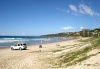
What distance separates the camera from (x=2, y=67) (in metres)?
19.5

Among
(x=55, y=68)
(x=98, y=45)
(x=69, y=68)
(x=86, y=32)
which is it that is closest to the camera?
(x=69, y=68)

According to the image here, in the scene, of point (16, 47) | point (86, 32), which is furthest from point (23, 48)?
point (86, 32)

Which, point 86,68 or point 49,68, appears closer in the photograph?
point 86,68

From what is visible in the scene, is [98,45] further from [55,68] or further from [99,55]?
[55,68]

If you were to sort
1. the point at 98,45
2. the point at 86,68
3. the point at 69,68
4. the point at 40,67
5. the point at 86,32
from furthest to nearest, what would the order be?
the point at 86,32 < the point at 98,45 < the point at 40,67 < the point at 69,68 < the point at 86,68

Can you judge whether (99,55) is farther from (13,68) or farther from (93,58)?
(13,68)

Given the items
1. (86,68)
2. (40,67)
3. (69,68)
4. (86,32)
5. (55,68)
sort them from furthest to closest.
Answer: (86,32) < (40,67) < (55,68) < (69,68) < (86,68)

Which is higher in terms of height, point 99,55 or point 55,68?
point 99,55

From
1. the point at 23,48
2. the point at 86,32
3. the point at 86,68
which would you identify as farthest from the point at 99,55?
the point at 86,32

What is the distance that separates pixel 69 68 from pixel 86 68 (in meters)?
1.86

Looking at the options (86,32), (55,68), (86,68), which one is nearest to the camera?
(86,68)

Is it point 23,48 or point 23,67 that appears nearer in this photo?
point 23,67

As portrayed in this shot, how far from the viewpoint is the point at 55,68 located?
17062 millimetres

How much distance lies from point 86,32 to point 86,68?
174 m
